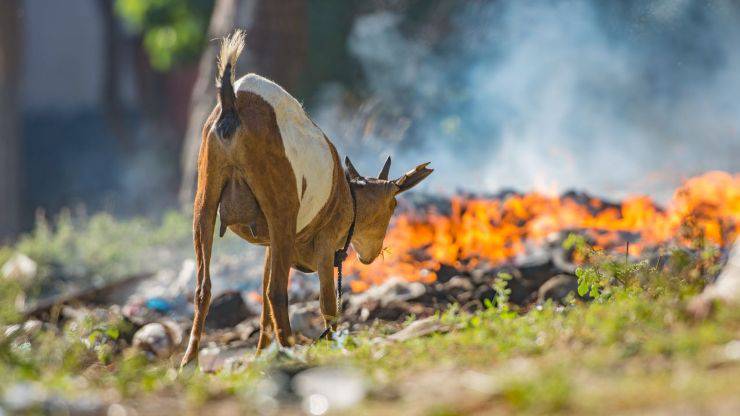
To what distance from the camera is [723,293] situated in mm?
5141

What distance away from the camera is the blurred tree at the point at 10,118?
18562 mm

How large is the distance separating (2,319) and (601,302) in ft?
10.9

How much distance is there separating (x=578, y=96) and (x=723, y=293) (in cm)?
1291

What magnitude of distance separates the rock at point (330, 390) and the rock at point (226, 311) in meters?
4.91

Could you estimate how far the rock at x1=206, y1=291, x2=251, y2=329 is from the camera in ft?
31.0

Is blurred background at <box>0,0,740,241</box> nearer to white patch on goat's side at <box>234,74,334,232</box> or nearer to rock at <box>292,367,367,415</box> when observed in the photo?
white patch on goat's side at <box>234,74,334,232</box>

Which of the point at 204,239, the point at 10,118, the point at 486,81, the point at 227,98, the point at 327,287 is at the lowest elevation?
the point at 327,287

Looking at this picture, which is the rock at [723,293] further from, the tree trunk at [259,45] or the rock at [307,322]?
the tree trunk at [259,45]

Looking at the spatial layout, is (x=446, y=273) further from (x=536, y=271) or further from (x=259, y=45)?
(x=259, y=45)

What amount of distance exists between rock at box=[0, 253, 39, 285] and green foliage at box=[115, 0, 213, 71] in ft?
25.7

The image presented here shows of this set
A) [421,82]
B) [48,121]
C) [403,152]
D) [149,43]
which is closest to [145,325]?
[403,152]

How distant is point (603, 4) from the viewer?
17.0m

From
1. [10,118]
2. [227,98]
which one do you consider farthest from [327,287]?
[10,118]

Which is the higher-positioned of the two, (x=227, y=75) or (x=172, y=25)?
(x=172, y=25)
